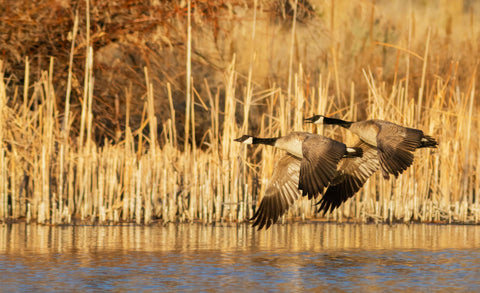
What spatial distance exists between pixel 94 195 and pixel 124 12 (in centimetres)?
454

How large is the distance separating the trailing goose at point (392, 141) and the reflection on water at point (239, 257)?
38.4 inches

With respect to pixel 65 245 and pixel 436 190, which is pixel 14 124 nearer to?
pixel 65 245

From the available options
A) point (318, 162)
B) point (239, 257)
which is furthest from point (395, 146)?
A: point (239, 257)

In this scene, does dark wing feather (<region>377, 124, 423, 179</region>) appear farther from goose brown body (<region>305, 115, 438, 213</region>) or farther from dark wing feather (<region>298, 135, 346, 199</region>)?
dark wing feather (<region>298, 135, 346, 199</region>)

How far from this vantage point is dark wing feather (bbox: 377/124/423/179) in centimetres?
830

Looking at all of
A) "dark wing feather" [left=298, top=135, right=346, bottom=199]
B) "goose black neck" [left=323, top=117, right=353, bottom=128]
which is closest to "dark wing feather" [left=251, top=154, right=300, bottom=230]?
"dark wing feather" [left=298, top=135, right=346, bottom=199]

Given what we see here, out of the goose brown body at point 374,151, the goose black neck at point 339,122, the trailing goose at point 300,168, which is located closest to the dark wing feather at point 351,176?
the goose brown body at point 374,151

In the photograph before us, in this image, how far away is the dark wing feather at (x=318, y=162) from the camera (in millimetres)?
8234

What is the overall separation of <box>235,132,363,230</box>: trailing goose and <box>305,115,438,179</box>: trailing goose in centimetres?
24

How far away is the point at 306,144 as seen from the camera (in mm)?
8664

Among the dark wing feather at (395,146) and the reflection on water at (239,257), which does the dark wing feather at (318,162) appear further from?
the reflection on water at (239,257)

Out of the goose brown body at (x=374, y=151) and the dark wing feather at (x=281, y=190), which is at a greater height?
the goose brown body at (x=374, y=151)

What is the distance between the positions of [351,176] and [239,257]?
162 cm

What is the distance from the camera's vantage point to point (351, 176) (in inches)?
382
